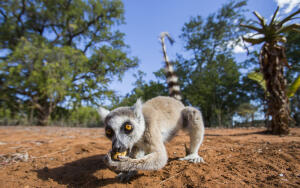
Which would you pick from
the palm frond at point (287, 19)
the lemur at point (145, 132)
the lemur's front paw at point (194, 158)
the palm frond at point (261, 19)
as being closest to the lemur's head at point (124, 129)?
the lemur at point (145, 132)

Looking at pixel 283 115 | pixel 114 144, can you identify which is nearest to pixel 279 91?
pixel 283 115

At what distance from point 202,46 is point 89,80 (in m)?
13.4

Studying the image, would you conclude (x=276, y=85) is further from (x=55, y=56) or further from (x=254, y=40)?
(x=55, y=56)

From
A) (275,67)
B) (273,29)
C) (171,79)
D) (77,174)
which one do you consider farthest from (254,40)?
(77,174)

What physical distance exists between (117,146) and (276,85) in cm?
644

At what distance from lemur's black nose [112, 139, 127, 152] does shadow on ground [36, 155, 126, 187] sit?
0.56m

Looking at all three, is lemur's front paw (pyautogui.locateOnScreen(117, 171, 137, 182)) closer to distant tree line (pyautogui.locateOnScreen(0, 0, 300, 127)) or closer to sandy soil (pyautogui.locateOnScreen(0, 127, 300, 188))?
sandy soil (pyautogui.locateOnScreen(0, 127, 300, 188))

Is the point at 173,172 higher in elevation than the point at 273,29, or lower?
lower

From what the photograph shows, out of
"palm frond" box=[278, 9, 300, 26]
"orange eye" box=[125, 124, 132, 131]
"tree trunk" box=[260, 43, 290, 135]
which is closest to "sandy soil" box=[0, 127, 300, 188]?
"orange eye" box=[125, 124, 132, 131]

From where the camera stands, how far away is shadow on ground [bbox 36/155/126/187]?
2309 millimetres

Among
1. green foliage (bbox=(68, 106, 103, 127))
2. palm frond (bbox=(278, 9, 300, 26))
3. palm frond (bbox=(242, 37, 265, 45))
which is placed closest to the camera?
palm frond (bbox=(278, 9, 300, 26))

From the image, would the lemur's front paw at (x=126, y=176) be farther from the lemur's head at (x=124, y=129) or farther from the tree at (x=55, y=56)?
the tree at (x=55, y=56)

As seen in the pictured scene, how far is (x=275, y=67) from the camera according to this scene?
5.96m

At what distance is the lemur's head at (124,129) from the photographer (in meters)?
2.17
